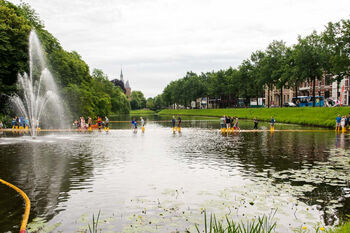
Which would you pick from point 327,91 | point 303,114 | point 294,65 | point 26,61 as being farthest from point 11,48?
point 327,91

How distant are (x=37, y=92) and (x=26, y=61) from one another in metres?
4.74

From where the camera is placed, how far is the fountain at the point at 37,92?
142ft

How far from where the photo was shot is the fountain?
43.2 m

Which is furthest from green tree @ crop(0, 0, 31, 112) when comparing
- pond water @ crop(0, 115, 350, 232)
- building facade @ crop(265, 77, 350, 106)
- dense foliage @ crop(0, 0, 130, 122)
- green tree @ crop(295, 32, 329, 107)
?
building facade @ crop(265, 77, 350, 106)

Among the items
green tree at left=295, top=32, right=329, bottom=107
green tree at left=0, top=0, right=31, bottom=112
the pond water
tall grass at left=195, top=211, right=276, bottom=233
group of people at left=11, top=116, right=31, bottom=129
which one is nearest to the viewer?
tall grass at left=195, top=211, right=276, bottom=233

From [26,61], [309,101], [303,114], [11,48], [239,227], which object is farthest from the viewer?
[309,101]

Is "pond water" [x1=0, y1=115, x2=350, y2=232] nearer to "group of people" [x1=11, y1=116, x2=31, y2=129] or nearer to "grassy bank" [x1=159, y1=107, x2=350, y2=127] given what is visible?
"group of people" [x1=11, y1=116, x2=31, y2=129]

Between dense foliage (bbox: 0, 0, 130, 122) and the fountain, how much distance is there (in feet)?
3.80

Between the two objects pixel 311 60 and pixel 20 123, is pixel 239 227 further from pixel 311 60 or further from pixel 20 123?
pixel 311 60

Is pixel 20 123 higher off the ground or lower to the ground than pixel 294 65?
lower

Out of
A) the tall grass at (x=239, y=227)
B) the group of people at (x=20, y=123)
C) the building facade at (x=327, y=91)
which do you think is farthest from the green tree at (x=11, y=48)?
the building facade at (x=327, y=91)

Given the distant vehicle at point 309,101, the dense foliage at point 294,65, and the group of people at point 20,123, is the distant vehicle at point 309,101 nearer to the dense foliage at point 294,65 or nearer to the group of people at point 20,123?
the dense foliage at point 294,65

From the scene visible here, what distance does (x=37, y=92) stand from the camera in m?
45.5

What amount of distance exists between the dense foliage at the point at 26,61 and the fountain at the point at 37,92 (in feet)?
3.80
